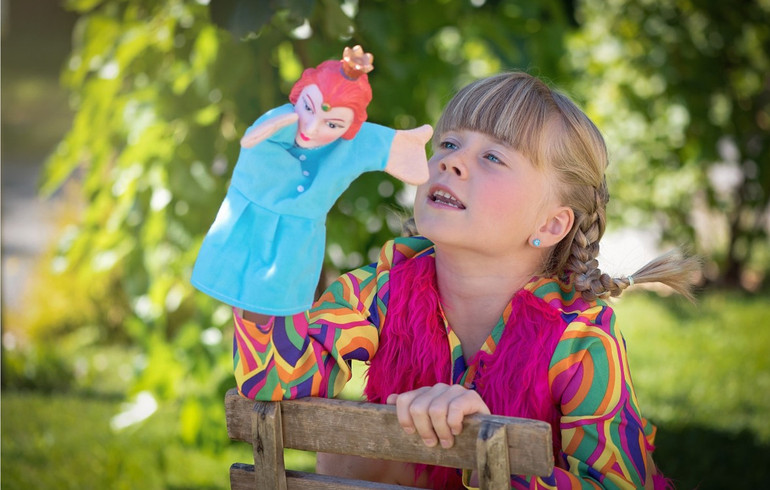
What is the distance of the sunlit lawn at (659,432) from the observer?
3115mm

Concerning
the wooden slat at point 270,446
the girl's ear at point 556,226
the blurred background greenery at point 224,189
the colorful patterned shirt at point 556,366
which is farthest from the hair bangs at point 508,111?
the wooden slat at point 270,446

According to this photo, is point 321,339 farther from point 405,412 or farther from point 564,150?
point 564,150

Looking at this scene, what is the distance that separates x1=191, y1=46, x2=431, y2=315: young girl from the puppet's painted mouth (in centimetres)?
26

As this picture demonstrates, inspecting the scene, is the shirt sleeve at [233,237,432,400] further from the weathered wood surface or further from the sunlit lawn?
the sunlit lawn

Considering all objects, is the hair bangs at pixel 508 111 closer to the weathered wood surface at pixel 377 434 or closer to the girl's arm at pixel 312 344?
the girl's arm at pixel 312 344

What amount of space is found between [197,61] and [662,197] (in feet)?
12.5

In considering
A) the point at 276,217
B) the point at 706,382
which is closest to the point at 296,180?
the point at 276,217

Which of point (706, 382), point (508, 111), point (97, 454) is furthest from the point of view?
point (706, 382)

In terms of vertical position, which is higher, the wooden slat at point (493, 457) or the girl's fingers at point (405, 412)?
the girl's fingers at point (405, 412)

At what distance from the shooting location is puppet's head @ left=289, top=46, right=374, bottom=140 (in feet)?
4.03

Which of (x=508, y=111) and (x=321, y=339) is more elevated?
(x=508, y=111)

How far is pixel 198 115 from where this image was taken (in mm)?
2586

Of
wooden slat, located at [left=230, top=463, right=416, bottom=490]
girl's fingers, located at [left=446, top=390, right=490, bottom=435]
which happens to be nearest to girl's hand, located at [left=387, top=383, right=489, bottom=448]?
girl's fingers, located at [left=446, top=390, right=490, bottom=435]

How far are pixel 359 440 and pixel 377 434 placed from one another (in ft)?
0.10
